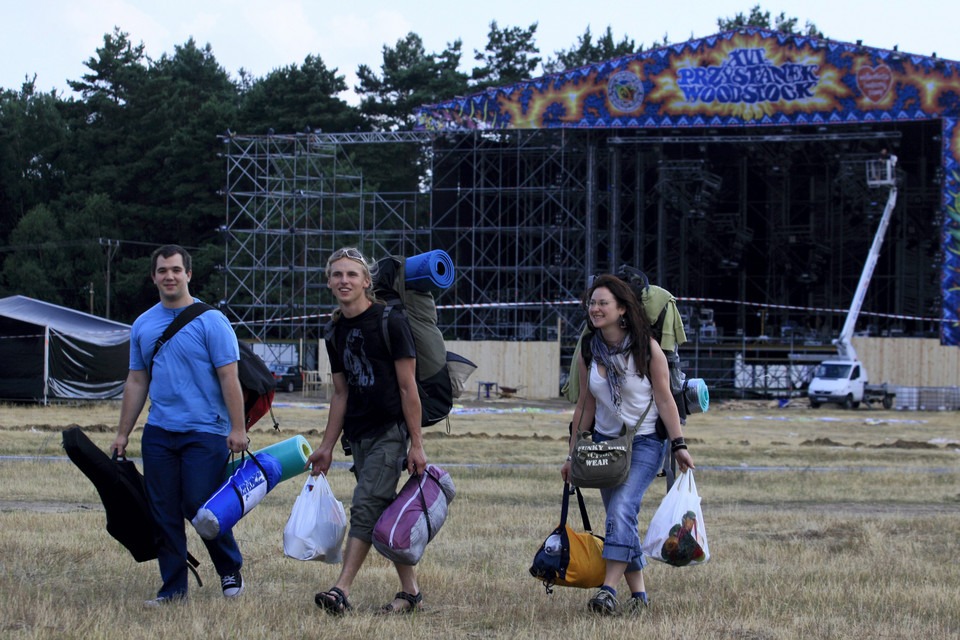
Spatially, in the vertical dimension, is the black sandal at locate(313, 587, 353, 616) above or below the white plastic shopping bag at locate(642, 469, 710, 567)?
below

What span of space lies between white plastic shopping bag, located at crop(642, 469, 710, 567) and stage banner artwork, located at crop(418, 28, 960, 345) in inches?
1208

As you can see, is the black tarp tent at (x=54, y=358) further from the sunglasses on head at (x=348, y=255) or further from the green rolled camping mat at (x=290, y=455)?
the sunglasses on head at (x=348, y=255)

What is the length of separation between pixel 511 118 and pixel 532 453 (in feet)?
77.2

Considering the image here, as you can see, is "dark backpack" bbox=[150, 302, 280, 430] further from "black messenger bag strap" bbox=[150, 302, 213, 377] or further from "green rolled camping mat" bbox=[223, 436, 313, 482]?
"green rolled camping mat" bbox=[223, 436, 313, 482]

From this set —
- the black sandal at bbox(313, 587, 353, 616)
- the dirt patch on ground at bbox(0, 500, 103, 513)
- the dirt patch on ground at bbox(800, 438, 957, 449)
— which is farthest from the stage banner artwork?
the black sandal at bbox(313, 587, 353, 616)

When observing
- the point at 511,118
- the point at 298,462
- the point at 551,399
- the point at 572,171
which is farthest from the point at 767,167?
the point at 298,462

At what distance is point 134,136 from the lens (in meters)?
61.2

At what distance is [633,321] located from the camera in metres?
5.22

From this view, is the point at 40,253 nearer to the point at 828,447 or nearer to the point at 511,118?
the point at 511,118

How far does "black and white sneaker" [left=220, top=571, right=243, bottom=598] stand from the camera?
17.6 ft

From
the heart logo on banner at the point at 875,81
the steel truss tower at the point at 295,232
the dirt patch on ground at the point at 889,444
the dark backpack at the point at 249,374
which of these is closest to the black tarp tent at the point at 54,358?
the dirt patch on ground at the point at 889,444

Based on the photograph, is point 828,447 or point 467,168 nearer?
point 828,447

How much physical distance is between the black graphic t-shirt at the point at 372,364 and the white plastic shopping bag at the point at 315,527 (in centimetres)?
33

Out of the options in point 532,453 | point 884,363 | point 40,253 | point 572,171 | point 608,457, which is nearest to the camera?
point 608,457
